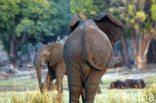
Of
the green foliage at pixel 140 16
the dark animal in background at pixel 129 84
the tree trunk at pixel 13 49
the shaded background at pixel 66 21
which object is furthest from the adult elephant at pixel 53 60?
the tree trunk at pixel 13 49

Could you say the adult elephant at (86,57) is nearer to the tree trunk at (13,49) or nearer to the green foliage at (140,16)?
the green foliage at (140,16)

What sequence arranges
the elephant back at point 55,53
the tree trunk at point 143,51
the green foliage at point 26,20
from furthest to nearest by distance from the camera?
the green foliage at point 26,20
the tree trunk at point 143,51
the elephant back at point 55,53

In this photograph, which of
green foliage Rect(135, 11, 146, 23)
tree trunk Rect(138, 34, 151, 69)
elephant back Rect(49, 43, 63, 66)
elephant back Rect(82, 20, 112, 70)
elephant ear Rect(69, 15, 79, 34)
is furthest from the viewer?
tree trunk Rect(138, 34, 151, 69)

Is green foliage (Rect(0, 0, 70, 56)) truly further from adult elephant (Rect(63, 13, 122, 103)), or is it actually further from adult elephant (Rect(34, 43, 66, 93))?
adult elephant (Rect(63, 13, 122, 103))

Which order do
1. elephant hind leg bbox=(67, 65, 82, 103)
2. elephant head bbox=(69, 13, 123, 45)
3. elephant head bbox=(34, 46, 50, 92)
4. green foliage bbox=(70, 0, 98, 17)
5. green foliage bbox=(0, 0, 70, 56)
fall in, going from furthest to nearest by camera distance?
1. green foliage bbox=(70, 0, 98, 17)
2. green foliage bbox=(0, 0, 70, 56)
3. elephant head bbox=(34, 46, 50, 92)
4. elephant head bbox=(69, 13, 123, 45)
5. elephant hind leg bbox=(67, 65, 82, 103)

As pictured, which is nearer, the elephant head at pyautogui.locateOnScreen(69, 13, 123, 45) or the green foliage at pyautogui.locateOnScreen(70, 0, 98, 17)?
the elephant head at pyautogui.locateOnScreen(69, 13, 123, 45)

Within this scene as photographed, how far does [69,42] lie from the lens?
5.66 m

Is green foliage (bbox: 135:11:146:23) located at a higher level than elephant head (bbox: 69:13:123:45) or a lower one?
lower

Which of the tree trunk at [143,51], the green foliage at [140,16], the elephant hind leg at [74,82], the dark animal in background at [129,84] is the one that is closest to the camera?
the elephant hind leg at [74,82]

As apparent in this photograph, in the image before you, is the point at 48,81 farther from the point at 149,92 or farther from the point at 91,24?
the point at 91,24

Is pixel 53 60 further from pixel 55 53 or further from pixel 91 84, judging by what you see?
pixel 91 84

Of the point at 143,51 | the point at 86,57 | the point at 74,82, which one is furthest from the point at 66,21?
the point at 86,57

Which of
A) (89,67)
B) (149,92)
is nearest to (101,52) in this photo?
(89,67)

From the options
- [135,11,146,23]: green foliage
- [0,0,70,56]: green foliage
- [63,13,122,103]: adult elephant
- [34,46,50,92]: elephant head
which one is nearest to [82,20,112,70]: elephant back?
[63,13,122,103]: adult elephant
